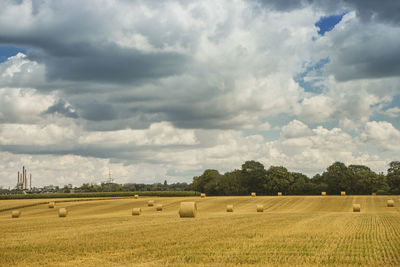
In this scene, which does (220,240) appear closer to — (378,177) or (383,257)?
(383,257)

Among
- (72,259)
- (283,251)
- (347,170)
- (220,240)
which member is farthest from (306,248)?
(347,170)

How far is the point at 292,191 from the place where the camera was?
13012 centimetres

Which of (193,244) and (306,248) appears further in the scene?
(193,244)

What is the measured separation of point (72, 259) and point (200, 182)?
139249 millimetres

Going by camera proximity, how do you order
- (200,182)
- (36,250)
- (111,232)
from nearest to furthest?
(36,250) → (111,232) → (200,182)

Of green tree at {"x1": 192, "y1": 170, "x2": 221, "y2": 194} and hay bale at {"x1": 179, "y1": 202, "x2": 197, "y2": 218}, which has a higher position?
green tree at {"x1": 192, "y1": 170, "x2": 221, "y2": 194}

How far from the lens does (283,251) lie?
17484 millimetres

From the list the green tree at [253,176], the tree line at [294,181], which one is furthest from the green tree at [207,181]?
the green tree at [253,176]

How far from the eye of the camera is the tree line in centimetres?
12825

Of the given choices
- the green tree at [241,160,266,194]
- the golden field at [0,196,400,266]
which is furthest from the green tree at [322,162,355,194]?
the golden field at [0,196,400,266]

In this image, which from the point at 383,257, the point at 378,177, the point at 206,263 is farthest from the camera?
the point at 378,177

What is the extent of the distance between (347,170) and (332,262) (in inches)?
5045

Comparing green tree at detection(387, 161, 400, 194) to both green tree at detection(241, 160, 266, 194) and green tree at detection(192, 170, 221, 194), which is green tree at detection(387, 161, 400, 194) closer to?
green tree at detection(241, 160, 266, 194)

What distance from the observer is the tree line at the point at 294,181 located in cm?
12825
